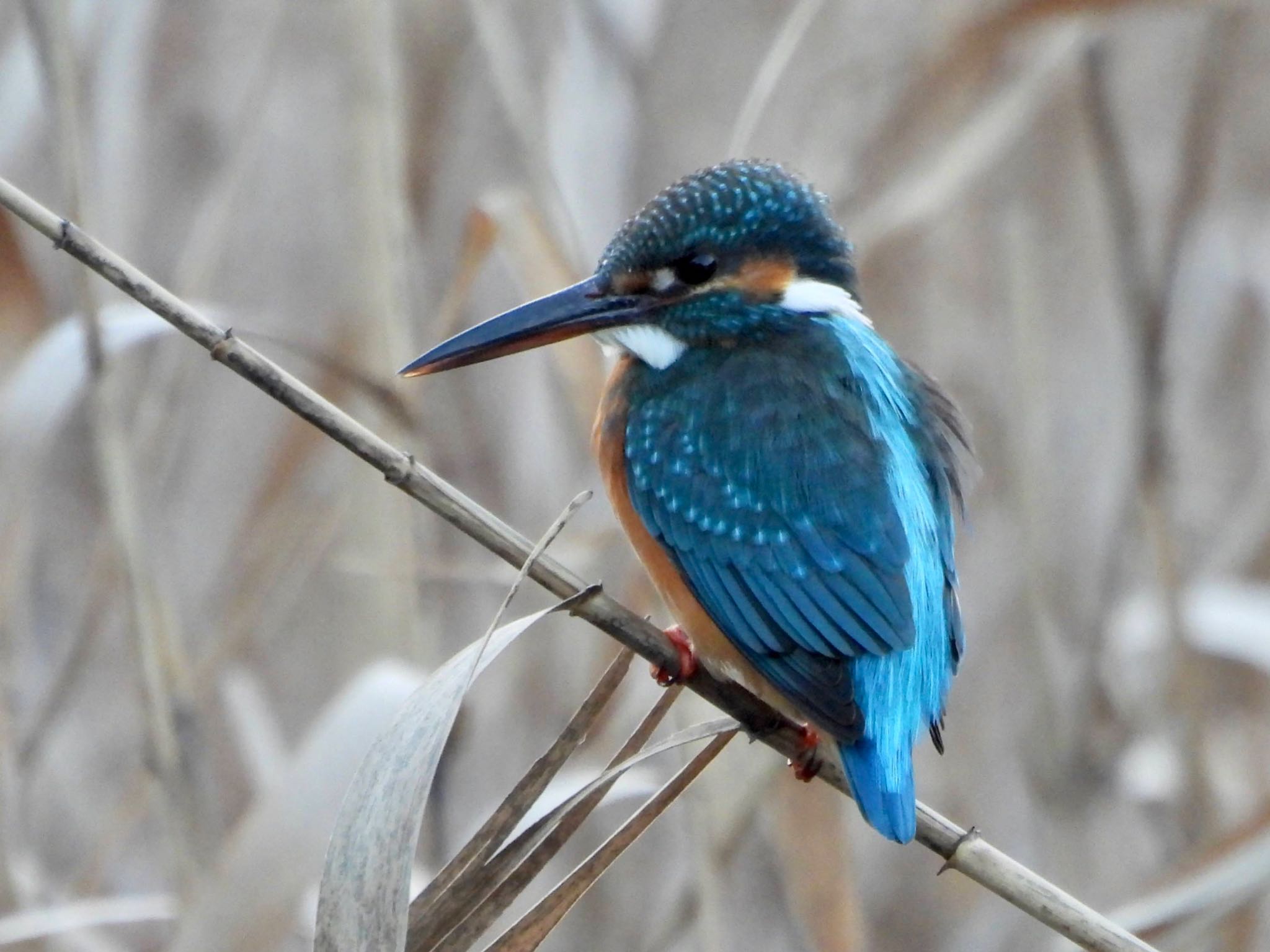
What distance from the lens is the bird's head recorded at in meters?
1.64

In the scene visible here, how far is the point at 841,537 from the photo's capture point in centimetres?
155

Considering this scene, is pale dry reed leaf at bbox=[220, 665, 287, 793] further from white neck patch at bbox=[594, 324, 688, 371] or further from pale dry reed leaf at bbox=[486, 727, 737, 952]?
pale dry reed leaf at bbox=[486, 727, 737, 952]

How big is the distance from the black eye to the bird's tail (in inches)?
22.3

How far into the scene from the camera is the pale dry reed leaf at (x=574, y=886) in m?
1.08

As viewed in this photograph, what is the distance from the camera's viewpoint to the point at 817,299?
1.77m

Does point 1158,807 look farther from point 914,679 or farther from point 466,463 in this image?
point 466,463

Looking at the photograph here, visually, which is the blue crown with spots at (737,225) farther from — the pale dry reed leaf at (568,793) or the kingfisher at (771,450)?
the pale dry reed leaf at (568,793)

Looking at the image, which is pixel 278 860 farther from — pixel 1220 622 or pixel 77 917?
pixel 1220 622

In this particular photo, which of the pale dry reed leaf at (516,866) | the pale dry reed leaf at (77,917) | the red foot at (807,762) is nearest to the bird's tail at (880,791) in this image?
the red foot at (807,762)

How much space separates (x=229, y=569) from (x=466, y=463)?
458 mm

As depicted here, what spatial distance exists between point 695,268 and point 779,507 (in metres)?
0.29

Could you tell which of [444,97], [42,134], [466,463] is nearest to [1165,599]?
[466,463]

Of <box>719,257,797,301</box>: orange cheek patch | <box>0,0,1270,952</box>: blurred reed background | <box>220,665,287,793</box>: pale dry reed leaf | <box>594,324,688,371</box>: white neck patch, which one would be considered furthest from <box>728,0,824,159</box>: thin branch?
<box>220,665,287,793</box>: pale dry reed leaf

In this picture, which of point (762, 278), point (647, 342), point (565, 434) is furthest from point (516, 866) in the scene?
point (565, 434)
